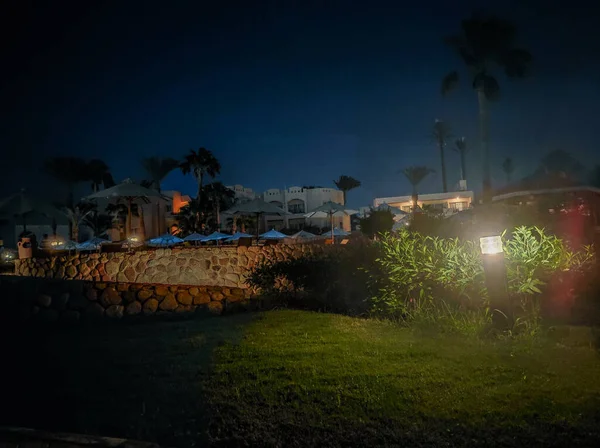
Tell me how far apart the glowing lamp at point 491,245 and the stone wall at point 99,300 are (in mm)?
5856

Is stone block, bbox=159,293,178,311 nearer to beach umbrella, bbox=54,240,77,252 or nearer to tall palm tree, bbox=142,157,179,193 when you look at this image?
beach umbrella, bbox=54,240,77,252

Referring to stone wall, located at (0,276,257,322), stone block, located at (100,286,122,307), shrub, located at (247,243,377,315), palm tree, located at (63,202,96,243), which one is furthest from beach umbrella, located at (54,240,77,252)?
palm tree, located at (63,202,96,243)

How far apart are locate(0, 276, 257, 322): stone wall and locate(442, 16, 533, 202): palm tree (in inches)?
772

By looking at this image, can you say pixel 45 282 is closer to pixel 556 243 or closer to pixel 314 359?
pixel 314 359

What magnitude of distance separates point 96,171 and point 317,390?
4795cm

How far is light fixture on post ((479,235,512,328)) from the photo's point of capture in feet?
20.4

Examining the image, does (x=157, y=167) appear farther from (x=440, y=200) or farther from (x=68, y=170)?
(x=440, y=200)

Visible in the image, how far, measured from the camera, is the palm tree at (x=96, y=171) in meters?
46.6

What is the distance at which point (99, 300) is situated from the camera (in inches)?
400

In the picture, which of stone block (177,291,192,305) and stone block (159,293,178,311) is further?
stone block (177,291,192,305)

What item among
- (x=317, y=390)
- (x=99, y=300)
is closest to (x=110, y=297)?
(x=99, y=300)

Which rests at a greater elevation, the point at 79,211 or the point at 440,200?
the point at 79,211

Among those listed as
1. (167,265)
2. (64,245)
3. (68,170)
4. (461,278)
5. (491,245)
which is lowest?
(461,278)

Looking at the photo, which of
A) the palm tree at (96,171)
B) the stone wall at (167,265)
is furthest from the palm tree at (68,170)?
the stone wall at (167,265)
